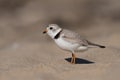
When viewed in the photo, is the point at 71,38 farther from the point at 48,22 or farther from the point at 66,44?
the point at 48,22

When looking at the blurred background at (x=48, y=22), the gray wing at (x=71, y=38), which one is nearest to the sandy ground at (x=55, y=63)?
the blurred background at (x=48, y=22)

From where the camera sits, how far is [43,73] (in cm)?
917

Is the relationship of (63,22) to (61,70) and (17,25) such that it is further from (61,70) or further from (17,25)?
(61,70)

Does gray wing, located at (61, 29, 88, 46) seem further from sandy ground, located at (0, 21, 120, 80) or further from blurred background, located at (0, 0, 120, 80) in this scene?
blurred background, located at (0, 0, 120, 80)

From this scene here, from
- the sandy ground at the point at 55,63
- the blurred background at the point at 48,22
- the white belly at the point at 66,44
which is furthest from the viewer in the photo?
the blurred background at the point at 48,22

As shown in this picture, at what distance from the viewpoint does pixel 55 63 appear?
A: 10164mm

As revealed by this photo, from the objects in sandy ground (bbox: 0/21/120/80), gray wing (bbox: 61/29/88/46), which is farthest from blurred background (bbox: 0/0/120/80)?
gray wing (bbox: 61/29/88/46)

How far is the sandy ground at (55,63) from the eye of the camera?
901cm

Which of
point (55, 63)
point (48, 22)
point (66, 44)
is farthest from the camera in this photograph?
point (48, 22)

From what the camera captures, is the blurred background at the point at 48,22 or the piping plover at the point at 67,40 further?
the blurred background at the point at 48,22

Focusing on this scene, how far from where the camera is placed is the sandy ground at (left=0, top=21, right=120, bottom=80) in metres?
9.01

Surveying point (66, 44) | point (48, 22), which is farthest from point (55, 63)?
point (48, 22)

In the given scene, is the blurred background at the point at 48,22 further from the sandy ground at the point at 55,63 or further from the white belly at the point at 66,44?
the white belly at the point at 66,44

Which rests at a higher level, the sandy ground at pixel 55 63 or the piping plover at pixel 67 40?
the piping plover at pixel 67 40
